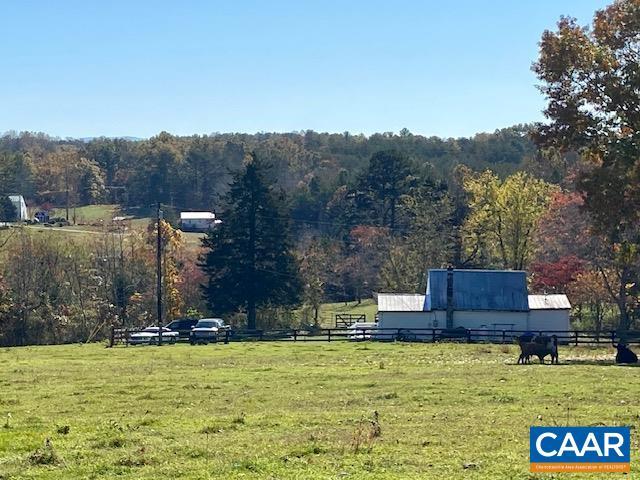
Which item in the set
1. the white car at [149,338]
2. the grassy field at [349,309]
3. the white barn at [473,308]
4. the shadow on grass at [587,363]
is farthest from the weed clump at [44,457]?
the grassy field at [349,309]

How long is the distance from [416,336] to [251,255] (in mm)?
18322

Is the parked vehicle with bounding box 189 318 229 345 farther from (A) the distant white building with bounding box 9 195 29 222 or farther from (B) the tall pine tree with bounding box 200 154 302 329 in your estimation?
(A) the distant white building with bounding box 9 195 29 222

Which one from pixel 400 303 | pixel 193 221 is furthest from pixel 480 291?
pixel 193 221

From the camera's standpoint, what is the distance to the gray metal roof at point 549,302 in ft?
185

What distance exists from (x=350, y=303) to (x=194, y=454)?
76.0m

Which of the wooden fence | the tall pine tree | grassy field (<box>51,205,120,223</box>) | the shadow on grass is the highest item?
grassy field (<box>51,205,120,223</box>)

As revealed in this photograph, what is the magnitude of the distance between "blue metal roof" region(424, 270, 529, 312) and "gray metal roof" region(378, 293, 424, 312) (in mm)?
596

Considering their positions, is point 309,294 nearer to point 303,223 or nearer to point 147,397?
point 303,223

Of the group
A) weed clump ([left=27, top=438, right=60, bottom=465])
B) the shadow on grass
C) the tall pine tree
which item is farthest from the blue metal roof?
weed clump ([left=27, top=438, right=60, bottom=465])

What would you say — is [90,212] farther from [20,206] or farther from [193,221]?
[193,221]

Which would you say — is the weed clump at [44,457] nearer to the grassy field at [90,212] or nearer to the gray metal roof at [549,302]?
the gray metal roof at [549,302]

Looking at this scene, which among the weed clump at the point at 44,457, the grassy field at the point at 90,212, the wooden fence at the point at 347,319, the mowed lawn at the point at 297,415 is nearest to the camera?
the mowed lawn at the point at 297,415

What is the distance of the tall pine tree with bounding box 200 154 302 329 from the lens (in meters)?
65.1

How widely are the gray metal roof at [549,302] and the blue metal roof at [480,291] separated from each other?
785 mm
